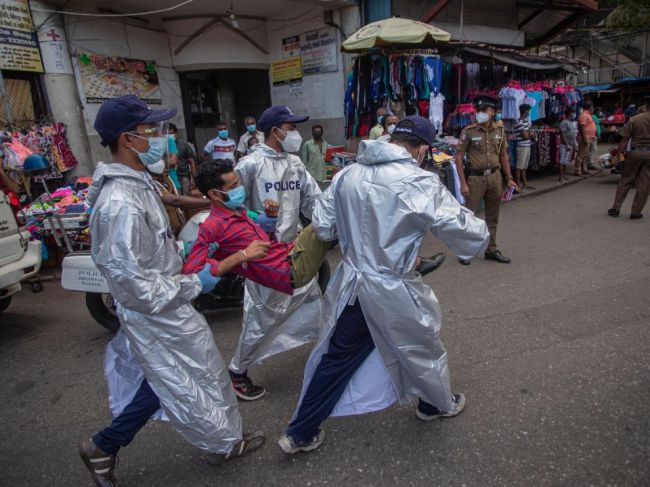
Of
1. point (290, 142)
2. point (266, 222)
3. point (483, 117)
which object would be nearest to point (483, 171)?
point (483, 117)

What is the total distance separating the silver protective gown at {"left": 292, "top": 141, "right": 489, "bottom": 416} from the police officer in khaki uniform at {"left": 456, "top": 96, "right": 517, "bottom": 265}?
3509 mm

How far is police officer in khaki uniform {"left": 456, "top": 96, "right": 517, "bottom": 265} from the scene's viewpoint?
17.6 ft

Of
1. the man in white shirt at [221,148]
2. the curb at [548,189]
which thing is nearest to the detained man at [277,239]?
the man in white shirt at [221,148]

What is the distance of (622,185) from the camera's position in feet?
23.6

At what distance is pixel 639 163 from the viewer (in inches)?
272

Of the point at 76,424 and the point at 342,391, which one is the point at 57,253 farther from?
the point at 342,391

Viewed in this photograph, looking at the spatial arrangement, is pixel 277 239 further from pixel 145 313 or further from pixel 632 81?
pixel 632 81

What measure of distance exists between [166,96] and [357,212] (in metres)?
9.14

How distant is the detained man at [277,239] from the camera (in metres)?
2.87

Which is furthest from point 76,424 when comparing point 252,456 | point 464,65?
point 464,65

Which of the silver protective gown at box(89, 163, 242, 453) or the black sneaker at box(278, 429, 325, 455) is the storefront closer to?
the black sneaker at box(278, 429, 325, 455)

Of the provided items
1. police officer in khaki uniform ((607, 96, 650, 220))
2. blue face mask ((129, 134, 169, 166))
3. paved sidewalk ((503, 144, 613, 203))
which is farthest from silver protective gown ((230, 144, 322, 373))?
paved sidewalk ((503, 144, 613, 203))

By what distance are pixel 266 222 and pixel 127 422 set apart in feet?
5.23

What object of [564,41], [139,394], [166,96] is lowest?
[139,394]
